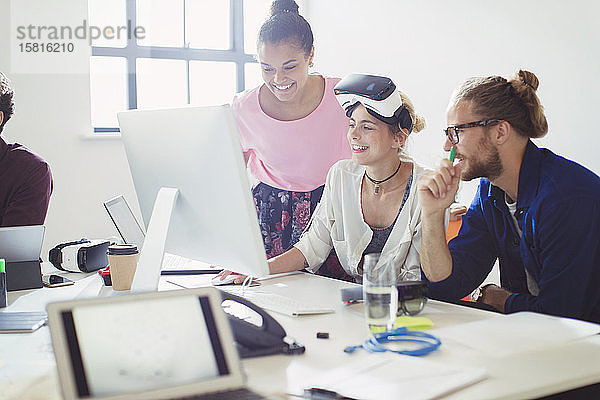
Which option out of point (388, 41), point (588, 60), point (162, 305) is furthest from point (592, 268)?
point (388, 41)

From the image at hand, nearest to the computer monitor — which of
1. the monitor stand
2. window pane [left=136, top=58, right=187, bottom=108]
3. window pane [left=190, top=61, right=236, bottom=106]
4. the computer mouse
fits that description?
the monitor stand

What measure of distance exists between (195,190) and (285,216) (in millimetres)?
1164

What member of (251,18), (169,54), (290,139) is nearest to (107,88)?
(169,54)

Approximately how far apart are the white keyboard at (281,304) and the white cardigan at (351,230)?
0.40 m

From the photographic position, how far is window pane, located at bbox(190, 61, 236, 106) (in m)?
5.68

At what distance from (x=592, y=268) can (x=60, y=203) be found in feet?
13.0

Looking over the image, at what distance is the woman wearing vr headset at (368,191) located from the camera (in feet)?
7.11

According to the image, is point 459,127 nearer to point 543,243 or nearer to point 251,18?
point 543,243

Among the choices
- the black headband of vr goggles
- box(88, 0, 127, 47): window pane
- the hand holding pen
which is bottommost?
the hand holding pen

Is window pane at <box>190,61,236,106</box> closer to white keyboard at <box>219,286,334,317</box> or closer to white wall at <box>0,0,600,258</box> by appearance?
white wall at <box>0,0,600,258</box>

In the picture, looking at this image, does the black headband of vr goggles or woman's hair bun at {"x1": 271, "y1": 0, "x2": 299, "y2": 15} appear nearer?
the black headband of vr goggles

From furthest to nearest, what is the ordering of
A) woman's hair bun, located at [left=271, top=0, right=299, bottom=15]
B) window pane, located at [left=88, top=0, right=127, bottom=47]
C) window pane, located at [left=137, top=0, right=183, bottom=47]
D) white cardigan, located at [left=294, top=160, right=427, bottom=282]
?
window pane, located at [left=137, top=0, right=183, bottom=47]
window pane, located at [left=88, top=0, right=127, bottom=47]
woman's hair bun, located at [left=271, top=0, right=299, bottom=15]
white cardigan, located at [left=294, top=160, right=427, bottom=282]

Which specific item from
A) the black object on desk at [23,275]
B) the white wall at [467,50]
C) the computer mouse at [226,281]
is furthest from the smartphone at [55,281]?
the white wall at [467,50]

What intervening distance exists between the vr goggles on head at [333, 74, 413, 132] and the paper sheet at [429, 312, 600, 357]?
2.84 ft
